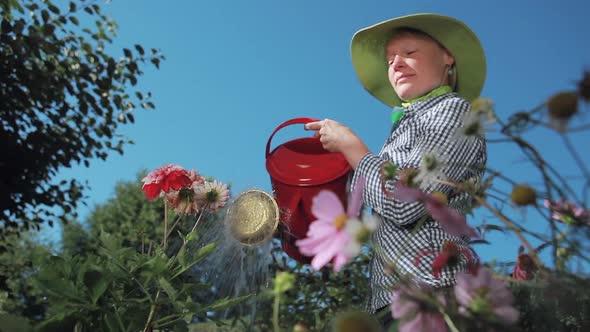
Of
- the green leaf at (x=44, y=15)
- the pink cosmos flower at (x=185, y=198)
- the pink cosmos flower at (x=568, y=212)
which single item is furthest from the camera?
the green leaf at (x=44, y=15)

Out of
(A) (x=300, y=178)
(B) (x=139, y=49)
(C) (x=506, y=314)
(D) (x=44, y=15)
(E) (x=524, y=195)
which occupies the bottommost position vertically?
(C) (x=506, y=314)

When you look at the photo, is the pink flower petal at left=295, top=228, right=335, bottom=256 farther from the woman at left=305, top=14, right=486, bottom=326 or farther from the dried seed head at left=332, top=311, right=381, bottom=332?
the woman at left=305, top=14, right=486, bottom=326

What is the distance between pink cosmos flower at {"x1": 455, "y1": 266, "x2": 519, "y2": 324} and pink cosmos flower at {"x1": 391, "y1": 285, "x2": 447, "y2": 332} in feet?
0.11

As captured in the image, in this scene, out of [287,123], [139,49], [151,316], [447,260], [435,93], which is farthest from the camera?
[139,49]

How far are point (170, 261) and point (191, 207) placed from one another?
1.36 ft

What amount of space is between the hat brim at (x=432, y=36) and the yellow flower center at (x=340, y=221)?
1220 millimetres

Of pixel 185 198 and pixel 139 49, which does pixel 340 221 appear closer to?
pixel 185 198

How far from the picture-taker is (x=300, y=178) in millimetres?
1822

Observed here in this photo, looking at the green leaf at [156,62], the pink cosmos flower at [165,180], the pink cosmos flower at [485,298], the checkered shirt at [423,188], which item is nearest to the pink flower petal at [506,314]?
the pink cosmos flower at [485,298]

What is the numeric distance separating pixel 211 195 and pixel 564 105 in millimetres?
1446

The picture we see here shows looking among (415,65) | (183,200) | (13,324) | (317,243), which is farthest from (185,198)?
(317,243)

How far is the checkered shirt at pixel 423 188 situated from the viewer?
1417 mm

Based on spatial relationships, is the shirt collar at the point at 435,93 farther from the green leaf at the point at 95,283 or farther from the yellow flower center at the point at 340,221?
the yellow flower center at the point at 340,221

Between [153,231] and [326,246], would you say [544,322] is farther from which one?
[153,231]
